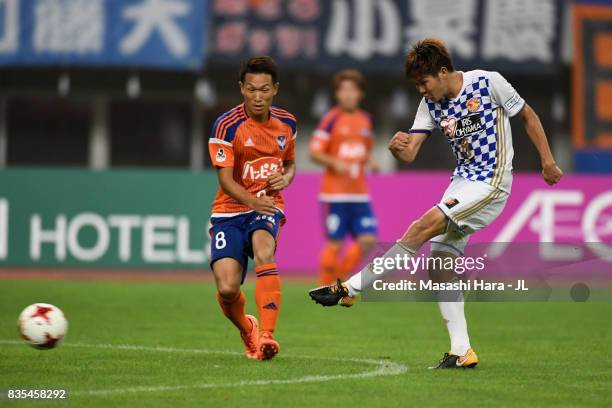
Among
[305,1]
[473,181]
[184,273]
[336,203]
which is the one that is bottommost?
[184,273]

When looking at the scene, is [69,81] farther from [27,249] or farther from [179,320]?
[179,320]

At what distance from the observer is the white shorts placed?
303 inches

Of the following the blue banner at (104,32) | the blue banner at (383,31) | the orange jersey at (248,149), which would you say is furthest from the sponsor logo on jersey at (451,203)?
the blue banner at (104,32)

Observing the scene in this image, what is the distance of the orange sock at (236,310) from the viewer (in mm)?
8281

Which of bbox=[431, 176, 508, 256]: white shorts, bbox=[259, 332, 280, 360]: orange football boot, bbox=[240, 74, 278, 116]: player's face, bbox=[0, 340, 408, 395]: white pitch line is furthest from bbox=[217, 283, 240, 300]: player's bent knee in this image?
bbox=[431, 176, 508, 256]: white shorts

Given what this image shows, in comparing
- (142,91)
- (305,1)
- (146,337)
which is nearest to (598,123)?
(305,1)

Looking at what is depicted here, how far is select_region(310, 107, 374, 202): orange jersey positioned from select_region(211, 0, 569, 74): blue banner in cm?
491

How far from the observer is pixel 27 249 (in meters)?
17.1

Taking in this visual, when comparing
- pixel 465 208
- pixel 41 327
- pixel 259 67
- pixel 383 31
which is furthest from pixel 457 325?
pixel 383 31

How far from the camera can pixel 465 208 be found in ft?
25.2

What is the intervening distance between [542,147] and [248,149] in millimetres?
1981

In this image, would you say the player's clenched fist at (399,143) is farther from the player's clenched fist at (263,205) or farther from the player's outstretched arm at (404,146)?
the player's clenched fist at (263,205)

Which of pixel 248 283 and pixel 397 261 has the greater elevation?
pixel 397 261

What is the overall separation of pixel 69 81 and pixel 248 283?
8.09 meters
